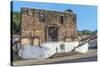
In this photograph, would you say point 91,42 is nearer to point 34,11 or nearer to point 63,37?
point 63,37

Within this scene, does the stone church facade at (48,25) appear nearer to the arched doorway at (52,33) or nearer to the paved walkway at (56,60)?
the arched doorway at (52,33)

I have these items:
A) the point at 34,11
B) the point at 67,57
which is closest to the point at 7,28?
the point at 34,11

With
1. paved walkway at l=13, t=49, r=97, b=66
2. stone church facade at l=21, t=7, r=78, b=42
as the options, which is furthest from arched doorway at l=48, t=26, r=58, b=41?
paved walkway at l=13, t=49, r=97, b=66

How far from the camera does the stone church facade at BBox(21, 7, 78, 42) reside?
7.69ft

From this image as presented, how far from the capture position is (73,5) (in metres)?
2.54

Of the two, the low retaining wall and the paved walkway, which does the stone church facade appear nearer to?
the low retaining wall

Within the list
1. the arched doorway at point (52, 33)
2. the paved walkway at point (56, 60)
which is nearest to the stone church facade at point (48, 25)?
the arched doorway at point (52, 33)

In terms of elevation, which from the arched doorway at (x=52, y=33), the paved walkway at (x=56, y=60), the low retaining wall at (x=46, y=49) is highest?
the arched doorway at (x=52, y=33)

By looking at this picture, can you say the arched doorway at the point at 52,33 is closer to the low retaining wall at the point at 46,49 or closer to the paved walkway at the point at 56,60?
the low retaining wall at the point at 46,49

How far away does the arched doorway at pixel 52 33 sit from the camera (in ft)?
8.02

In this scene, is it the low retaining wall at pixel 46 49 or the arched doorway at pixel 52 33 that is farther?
the arched doorway at pixel 52 33

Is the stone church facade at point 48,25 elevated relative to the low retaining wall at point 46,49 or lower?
elevated

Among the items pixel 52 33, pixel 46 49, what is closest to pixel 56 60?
pixel 46 49

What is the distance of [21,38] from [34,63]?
0.31 meters
